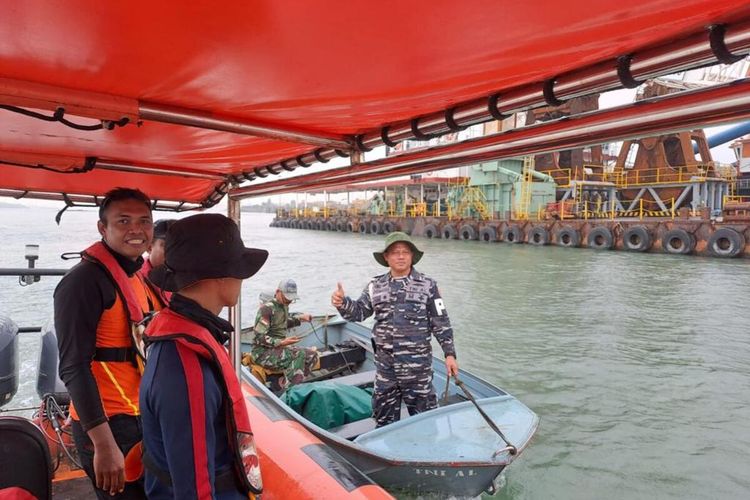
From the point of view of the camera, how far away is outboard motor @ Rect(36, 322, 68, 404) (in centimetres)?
302

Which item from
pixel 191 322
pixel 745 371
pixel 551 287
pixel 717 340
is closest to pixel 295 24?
pixel 191 322

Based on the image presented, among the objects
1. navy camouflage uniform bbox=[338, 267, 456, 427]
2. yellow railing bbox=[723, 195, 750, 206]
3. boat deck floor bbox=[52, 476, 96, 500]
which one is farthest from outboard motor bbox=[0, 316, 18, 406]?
yellow railing bbox=[723, 195, 750, 206]

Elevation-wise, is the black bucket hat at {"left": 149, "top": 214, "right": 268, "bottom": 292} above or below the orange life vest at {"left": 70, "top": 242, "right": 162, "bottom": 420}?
above

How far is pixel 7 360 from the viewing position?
2.82 meters

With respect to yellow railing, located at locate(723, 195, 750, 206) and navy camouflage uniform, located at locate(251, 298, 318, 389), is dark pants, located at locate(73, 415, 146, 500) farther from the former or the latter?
yellow railing, located at locate(723, 195, 750, 206)

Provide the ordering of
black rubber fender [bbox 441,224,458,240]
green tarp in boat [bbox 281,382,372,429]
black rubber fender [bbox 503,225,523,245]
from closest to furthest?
green tarp in boat [bbox 281,382,372,429] → black rubber fender [bbox 503,225,523,245] → black rubber fender [bbox 441,224,458,240]

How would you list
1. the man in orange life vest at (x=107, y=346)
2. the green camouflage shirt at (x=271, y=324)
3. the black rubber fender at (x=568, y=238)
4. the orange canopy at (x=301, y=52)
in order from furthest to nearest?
the black rubber fender at (x=568, y=238) → the green camouflage shirt at (x=271, y=324) → the man in orange life vest at (x=107, y=346) → the orange canopy at (x=301, y=52)

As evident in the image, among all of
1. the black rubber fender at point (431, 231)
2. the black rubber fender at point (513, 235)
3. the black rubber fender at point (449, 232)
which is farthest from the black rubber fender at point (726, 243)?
the black rubber fender at point (431, 231)

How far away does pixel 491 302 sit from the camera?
12.8 m

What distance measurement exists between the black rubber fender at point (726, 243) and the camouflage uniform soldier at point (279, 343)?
61.9 ft

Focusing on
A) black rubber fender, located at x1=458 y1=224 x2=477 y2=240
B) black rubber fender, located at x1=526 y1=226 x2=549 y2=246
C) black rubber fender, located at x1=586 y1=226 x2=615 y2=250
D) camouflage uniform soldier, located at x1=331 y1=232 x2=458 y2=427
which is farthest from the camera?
black rubber fender, located at x1=458 y1=224 x2=477 y2=240

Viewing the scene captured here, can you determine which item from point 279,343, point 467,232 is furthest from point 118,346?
point 467,232

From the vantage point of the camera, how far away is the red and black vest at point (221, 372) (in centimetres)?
117

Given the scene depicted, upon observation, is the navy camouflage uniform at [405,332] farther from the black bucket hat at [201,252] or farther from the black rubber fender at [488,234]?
the black rubber fender at [488,234]
